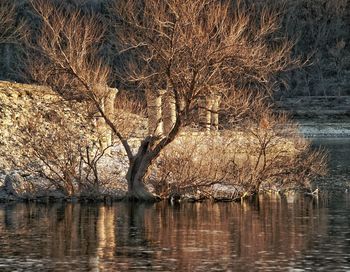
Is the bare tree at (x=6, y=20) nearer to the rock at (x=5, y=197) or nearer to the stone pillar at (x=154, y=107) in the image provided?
the stone pillar at (x=154, y=107)

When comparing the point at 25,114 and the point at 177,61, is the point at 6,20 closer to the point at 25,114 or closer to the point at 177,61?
the point at 25,114

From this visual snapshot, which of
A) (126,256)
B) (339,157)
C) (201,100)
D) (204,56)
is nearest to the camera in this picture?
(126,256)

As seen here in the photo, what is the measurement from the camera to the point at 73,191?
3275cm

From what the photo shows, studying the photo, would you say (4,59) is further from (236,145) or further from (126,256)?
(126,256)

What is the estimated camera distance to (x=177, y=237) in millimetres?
23250

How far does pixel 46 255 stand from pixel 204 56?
439 inches

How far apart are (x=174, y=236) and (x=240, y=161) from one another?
12.4 metres

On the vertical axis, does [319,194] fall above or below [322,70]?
below

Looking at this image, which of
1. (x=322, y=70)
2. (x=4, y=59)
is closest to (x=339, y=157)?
(x=4, y=59)

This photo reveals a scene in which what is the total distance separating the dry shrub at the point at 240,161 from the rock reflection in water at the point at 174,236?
1374 mm

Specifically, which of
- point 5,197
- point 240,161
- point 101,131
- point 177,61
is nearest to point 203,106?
point 177,61

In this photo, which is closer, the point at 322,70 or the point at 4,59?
the point at 4,59

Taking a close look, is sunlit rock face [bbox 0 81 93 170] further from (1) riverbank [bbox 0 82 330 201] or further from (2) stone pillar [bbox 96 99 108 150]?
(2) stone pillar [bbox 96 99 108 150]

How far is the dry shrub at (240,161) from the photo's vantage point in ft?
107
